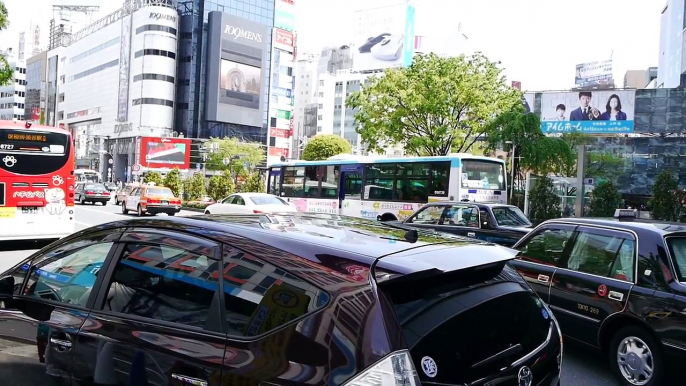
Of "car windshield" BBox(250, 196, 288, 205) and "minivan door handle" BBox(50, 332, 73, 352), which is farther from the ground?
"car windshield" BBox(250, 196, 288, 205)

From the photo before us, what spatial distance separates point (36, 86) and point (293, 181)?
375 ft

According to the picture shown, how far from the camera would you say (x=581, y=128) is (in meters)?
47.6

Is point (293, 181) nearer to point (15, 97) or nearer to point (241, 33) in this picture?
point (241, 33)

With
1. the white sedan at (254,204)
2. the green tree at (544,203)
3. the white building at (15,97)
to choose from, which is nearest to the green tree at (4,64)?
the white sedan at (254,204)

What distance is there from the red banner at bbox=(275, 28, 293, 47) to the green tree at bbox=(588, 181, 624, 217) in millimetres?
78297

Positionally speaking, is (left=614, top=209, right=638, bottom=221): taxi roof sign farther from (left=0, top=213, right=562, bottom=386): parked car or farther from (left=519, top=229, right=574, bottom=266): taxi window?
(left=0, top=213, right=562, bottom=386): parked car

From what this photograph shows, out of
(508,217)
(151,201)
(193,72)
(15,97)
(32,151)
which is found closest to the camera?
(508,217)

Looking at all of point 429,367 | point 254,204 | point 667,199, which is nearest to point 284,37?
point 667,199

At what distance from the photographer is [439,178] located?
62.7 ft

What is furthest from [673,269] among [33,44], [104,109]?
[33,44]

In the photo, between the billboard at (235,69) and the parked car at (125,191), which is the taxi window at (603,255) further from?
the billboard at (235,69)

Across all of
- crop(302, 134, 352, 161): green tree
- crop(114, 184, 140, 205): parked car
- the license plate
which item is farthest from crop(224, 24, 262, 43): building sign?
the license plate

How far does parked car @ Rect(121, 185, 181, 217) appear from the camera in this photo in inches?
1073

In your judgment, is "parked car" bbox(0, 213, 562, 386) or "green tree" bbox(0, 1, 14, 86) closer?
"parked car" bbox(0, 213, 562, 386)
